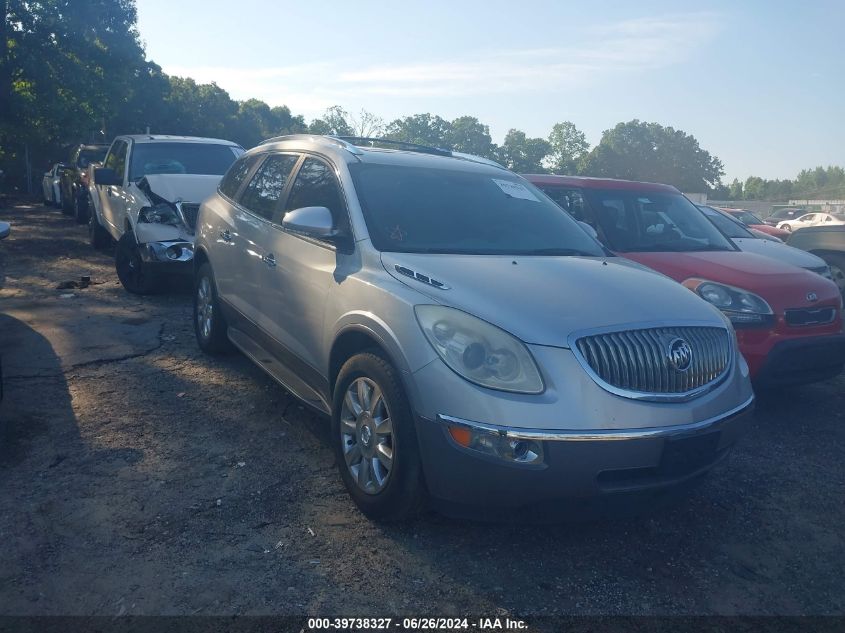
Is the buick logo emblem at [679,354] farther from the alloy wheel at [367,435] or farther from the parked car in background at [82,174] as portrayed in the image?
the parked car in background at [82,174]

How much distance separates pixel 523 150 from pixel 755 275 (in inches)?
2909

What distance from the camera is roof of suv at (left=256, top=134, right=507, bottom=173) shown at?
4.75 m

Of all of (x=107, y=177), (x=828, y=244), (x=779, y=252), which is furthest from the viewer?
(x=828, y=244)

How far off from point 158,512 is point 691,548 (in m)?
2.56

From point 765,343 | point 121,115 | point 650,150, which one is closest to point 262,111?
point 121,115

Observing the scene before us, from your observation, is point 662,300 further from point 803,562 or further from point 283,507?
point 283,507

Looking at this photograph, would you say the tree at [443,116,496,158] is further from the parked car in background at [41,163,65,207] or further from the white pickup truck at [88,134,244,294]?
the white pickup truck at [88,134,244,294]

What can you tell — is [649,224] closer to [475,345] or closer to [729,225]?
[729,225]

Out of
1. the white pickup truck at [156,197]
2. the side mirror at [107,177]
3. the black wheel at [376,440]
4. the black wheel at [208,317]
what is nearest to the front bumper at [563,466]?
the black wheel at [376,440]

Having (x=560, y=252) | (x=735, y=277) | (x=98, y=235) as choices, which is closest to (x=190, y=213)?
(x=98, y=235)

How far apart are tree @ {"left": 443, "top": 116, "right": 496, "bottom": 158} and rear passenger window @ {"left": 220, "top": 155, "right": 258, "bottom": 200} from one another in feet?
208

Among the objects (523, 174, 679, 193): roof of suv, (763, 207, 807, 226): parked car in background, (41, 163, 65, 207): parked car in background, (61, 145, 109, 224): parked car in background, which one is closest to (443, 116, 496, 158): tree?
(763, 207, 807, 226): parked car in background

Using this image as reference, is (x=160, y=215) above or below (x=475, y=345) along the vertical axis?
below

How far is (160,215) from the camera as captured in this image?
8891mm
